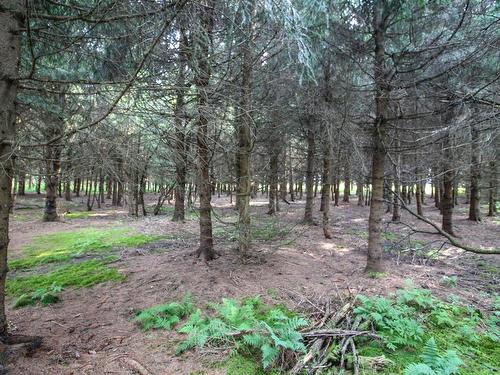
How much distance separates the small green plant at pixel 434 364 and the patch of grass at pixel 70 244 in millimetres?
8073

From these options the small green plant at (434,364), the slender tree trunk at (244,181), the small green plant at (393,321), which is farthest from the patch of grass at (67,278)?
the small green plant at (434,364)

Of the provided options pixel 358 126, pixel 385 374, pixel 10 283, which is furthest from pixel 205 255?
pixel 358 126

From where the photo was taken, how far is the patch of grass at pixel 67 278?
228 inches

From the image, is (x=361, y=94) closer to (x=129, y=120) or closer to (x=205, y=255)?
(x=205, y=255)

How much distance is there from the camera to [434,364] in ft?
10.0

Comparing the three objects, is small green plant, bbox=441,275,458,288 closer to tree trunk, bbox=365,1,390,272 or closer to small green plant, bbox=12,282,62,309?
tree trunk, bbox=365,1,390,272

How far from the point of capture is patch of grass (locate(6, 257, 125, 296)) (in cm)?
578

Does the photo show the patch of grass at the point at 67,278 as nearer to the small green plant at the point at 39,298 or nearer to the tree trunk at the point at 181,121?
the small green plant at the point at 39,298

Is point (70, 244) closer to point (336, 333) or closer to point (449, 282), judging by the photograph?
point (336, 333)

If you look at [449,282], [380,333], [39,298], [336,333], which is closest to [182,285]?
[39,298]

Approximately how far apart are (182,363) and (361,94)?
856 centimetres

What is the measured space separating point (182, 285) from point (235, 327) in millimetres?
2102

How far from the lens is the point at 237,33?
217 inches

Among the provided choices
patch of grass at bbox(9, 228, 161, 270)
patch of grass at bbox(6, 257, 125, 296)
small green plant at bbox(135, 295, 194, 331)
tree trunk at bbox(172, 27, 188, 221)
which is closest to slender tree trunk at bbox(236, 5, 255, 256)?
tree trunk at bbox(172, 27, 188, 221)
